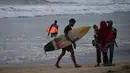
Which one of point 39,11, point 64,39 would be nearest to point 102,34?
point 64,39

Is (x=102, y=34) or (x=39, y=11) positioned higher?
(x=102, y=34)

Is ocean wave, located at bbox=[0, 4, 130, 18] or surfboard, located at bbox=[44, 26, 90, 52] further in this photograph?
ocean wave, located at bbox=[0, 4, 130, 18]

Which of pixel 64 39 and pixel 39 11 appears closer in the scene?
pixel 64 39

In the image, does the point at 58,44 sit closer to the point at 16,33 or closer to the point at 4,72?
the point at 4,72

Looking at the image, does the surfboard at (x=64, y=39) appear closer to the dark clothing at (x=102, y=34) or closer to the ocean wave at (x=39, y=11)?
the dark clothing at (x=102, y=34)

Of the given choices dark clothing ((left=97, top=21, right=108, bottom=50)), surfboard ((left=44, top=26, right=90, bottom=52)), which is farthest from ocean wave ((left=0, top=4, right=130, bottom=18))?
dark clothing ((left=97, top=21, right=108, bottom=50))

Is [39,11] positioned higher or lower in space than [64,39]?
lower

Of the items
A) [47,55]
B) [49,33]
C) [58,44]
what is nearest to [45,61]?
[47,55]

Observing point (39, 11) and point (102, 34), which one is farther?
point (39, 11)

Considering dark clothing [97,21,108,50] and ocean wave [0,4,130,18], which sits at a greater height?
dark clothing [97,21,108,50]

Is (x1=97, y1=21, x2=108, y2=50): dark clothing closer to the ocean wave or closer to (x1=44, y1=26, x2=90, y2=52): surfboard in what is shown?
(x1=44, y1=26, x2=90, y2=52): surfboard

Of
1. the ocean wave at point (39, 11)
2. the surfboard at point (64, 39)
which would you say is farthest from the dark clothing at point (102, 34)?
the ocean wave at point (39, 11)

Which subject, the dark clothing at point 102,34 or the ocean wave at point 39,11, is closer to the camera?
the dark clothing at point 102,34

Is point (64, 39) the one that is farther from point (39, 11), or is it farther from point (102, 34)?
point (39, 11)
